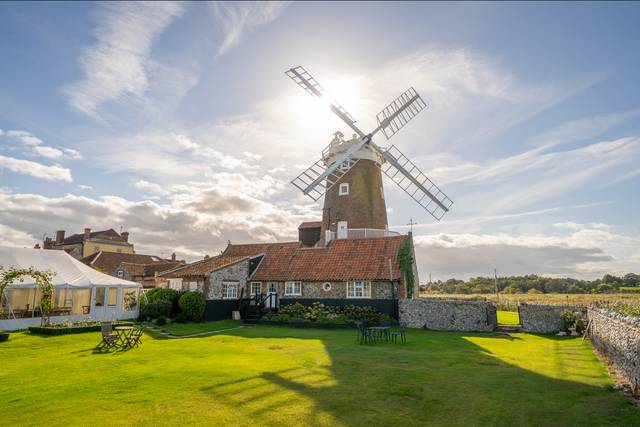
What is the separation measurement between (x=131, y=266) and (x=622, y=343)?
45.4 m

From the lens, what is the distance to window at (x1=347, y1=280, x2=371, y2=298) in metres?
25.4

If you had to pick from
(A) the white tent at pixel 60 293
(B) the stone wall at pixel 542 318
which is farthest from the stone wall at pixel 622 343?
(A) the white tent at pixel 60 293

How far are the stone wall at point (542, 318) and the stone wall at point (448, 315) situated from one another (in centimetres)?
168

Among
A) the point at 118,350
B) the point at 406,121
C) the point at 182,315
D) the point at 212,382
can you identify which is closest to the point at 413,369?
the point at 212,382

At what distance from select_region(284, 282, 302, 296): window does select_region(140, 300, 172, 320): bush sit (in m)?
7.79

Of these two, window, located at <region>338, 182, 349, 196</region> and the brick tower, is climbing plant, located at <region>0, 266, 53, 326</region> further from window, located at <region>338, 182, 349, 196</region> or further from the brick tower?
window, located at <region>338, 182, 349, 196</region>

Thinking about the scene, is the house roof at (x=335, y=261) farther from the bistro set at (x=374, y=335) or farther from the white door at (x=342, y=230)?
the bistro set at (x=374, y=335)

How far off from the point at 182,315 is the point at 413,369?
16.6 m

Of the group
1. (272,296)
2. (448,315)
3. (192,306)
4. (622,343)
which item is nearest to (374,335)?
(448,315)

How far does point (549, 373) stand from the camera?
11266 millimetres

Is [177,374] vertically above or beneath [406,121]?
beneath

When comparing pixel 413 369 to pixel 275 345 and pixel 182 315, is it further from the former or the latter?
pixel 182 315

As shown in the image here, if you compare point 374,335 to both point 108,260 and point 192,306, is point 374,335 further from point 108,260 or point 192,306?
point 108,260

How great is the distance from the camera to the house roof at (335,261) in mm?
25922
